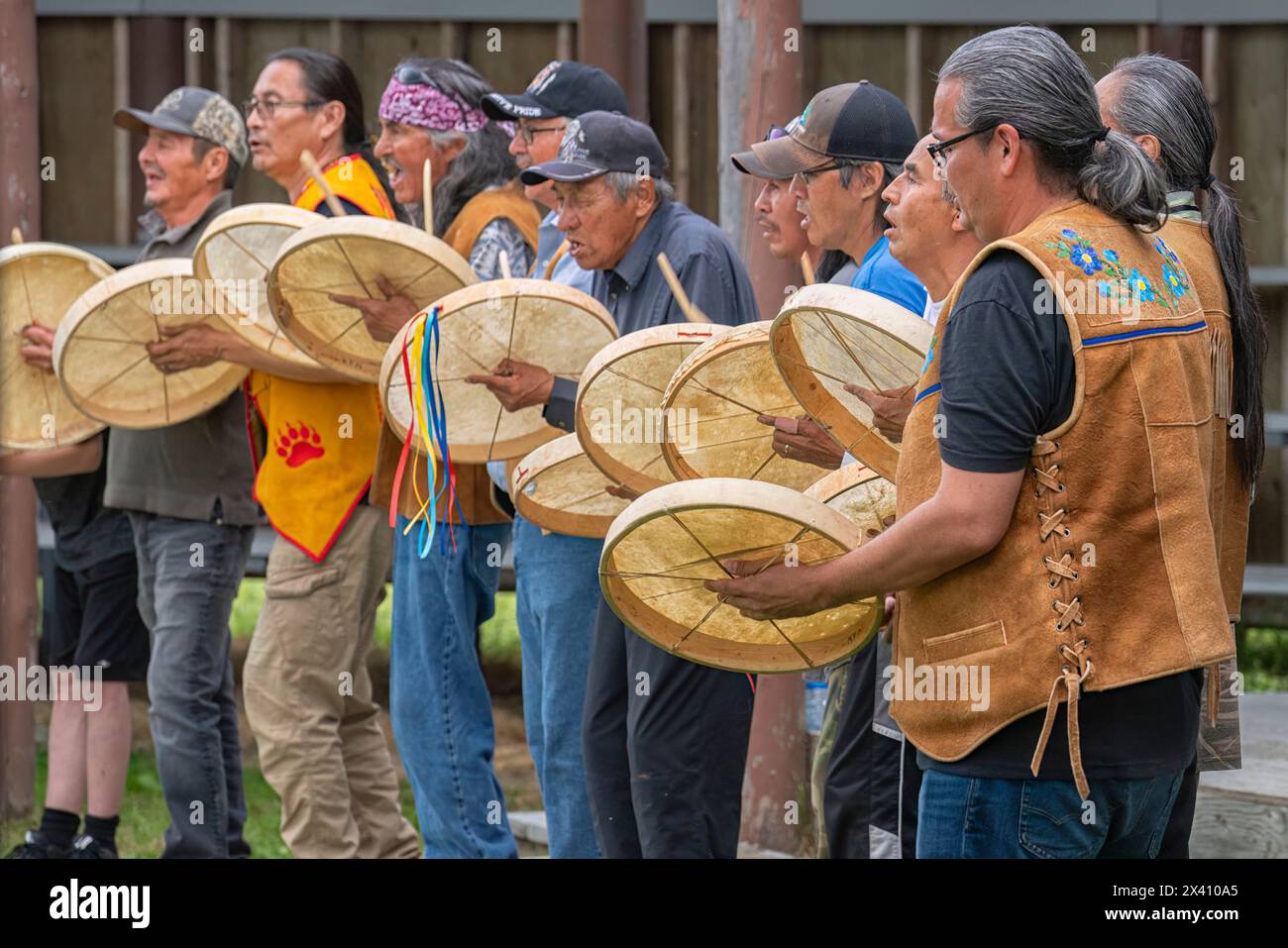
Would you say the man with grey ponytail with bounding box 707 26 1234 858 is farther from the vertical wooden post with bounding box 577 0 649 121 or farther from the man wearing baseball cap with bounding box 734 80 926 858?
the vertical wooden post with bounding box 577 0 649 121

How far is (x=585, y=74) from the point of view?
14.8 feet

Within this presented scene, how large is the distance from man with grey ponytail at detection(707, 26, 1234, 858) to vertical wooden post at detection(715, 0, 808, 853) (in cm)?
253

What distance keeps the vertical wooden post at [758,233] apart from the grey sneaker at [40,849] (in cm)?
176

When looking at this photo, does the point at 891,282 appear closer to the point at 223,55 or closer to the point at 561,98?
the point at 561,98

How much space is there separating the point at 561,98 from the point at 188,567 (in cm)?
143

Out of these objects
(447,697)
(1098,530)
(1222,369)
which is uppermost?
(1222,369)

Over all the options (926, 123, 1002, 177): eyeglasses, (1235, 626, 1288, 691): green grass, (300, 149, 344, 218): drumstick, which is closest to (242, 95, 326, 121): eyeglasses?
(300, 149, 344, 218): drumstick

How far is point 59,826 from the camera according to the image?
16.0 ft

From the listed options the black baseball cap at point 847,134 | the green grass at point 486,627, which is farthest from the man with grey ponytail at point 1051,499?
the green grass at point 486,627

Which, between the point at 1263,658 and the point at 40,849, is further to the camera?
the point at 1263,658

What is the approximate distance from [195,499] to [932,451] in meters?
2.64

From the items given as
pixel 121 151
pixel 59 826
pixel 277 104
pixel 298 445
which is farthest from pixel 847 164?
pixel 121 151

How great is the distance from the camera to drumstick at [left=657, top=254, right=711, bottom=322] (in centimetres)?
355

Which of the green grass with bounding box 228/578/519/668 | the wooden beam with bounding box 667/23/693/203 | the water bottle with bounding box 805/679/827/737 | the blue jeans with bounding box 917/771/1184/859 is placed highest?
the wooden beam with bounding box 667/23/693/203
